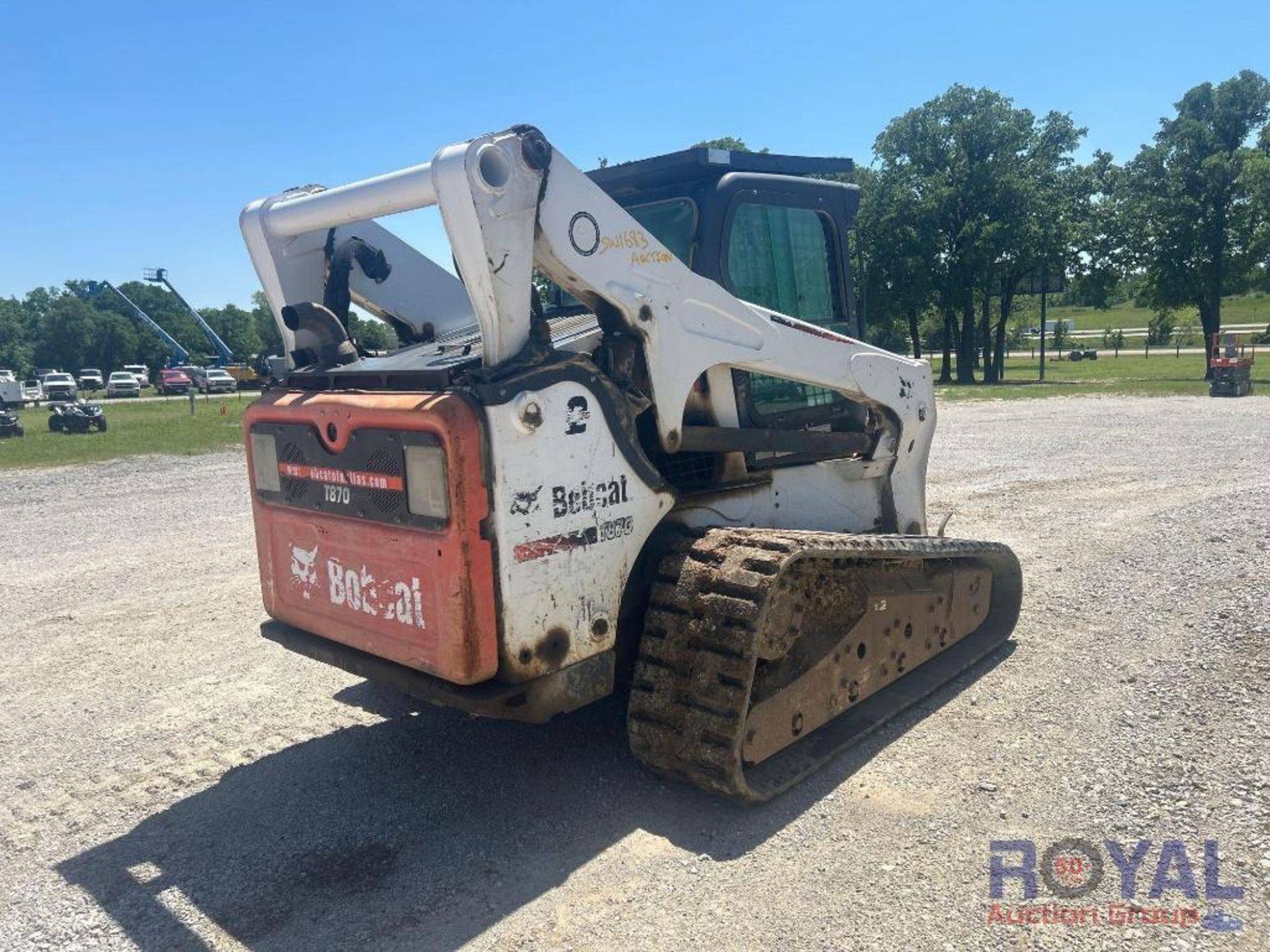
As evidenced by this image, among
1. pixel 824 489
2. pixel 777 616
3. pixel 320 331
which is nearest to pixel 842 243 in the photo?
pixel 824 489

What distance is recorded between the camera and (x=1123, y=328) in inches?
3462

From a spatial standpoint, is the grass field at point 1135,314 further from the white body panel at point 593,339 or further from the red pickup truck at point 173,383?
the white body panel at point 593,339

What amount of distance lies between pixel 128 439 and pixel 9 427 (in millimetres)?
4354

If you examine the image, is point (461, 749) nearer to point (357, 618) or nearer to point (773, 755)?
point (357, 618)

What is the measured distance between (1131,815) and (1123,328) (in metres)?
96.1

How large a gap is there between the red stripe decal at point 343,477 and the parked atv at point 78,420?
23248mm

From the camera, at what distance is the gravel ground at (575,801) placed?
322 cm

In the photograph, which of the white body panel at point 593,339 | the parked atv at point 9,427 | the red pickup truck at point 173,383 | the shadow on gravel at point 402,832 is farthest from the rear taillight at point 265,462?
the red pickup truck at point 173,383

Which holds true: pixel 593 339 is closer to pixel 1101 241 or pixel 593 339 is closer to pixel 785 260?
pixel 785 260

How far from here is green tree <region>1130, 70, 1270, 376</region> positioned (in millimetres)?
34500

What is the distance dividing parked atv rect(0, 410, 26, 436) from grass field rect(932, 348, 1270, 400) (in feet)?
84.4

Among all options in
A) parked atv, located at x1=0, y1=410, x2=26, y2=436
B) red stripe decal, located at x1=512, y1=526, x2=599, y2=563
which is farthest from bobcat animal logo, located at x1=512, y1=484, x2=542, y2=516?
parked atv, located at x1=0, y1=410, x2=26, y2=436

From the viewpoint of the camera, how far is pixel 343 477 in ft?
12.8

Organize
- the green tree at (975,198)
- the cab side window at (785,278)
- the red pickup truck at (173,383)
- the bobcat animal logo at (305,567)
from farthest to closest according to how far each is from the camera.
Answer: the red pickup truck at (173,383) < the green tree at (975,198) < the cab side window at (785,278) < the bobcat animal logo at (305,567)
